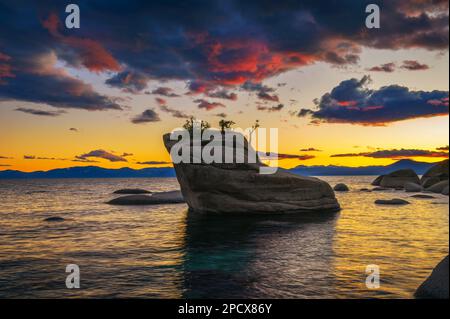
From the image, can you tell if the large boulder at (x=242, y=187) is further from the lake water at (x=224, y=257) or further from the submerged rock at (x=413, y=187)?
the submerged rock at (x=413, y=187)

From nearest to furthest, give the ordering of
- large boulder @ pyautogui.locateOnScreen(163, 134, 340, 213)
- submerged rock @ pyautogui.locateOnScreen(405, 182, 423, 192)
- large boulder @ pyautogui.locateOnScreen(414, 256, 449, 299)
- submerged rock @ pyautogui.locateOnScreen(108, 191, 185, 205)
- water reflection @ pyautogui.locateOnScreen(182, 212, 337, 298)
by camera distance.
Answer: large boulder @ pyautogui.locateOnScreen(414, 256, 449, 299)
water reflection @ pyautogui.locateOnScreen(182, 212, 337, 298)
large boulder @ pyautogui.locateOnScreen(163, 134, 340, 213)
submerged rock @ pyautogui.locateOnScreen(108, 191, 185, 205)
submerged rock @ pyautogui.locateOnScreen(405, 182, 423, 192)

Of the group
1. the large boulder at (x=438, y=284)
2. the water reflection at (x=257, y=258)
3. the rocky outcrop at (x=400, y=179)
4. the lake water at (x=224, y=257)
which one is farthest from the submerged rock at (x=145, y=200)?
the rocky outcrop at (x=400, y=179)

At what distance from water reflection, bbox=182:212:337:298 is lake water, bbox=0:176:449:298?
0.04 metres

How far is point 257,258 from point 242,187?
16.2m

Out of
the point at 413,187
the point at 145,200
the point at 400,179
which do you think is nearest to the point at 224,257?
the point at 145,200

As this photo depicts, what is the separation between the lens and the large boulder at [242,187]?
110 ft

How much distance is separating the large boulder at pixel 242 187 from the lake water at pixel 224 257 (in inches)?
110

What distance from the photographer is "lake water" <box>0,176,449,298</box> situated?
12.7 metres

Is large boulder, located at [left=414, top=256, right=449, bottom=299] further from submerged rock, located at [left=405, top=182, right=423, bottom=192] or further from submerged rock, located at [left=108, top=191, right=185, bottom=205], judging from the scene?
submerged rock, located at [left=405, top=182, right=423, bottom=192]

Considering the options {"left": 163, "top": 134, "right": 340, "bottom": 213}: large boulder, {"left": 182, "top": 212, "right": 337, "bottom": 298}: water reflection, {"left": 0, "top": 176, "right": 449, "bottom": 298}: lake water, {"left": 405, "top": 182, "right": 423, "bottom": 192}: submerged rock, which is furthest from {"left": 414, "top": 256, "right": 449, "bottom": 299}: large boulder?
{"left": 405, "top": 182, "right": 423, "bottom": 192}: submerged rock

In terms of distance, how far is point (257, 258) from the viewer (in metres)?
17.5

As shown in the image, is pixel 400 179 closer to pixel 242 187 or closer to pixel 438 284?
pixel 242 187

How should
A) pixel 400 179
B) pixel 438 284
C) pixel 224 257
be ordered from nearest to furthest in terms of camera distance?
pixel 438 284 → pixel 224 257 → pixel 400 179
